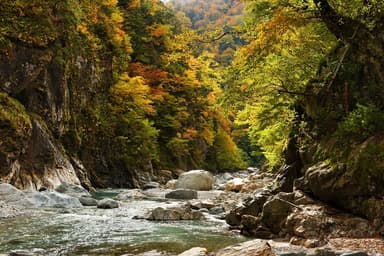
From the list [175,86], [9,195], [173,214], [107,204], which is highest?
[175,86]

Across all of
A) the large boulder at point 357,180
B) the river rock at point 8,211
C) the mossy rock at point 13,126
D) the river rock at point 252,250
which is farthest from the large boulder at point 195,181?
the river rock at point 252,250

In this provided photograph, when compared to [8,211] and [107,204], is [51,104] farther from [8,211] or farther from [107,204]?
[8,211]

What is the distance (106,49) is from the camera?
2675 centimetres

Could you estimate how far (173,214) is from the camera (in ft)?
36.4

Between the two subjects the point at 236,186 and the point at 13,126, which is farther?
the point at 236,186

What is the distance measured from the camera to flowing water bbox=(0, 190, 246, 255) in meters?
7.09

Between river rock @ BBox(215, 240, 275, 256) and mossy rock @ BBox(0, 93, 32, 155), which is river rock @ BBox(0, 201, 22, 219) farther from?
river rock @ BBox(215, 240, 275, 256)

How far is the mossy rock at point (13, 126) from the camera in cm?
1431

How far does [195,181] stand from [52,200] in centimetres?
1152

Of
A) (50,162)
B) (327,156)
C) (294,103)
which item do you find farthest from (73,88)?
(327,156)

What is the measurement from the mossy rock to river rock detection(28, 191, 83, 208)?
2508mm

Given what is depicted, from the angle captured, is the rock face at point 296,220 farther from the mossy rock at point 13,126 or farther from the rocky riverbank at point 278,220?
the mossy rock at point 13,126

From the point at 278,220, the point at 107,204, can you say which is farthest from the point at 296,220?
the point at 107,204

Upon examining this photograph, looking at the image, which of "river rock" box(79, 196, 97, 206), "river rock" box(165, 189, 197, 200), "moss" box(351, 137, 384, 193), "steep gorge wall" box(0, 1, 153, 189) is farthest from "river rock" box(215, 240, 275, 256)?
"river rock" box(165, 189, 197, 200)
